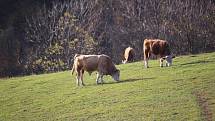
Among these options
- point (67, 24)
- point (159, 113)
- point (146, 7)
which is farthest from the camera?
point (146, 7)

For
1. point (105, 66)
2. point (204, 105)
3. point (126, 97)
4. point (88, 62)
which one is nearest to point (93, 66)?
point (88, 62)

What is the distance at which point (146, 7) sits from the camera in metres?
56.6

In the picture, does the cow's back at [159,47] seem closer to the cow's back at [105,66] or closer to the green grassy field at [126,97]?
the green grassy field at [126,97]

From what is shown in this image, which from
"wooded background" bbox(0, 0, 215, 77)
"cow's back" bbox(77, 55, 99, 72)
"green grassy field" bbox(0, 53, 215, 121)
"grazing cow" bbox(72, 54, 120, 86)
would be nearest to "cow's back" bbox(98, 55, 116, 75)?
"grazing cow" bbox(72, 54, 120, 86)

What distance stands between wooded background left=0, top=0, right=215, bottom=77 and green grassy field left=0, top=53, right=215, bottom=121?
20.0 meters

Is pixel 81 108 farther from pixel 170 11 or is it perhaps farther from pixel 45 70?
pixel 170 11

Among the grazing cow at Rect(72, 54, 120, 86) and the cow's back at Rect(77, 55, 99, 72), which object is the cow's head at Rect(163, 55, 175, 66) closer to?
the grazing cow at Rect(72, 54, 120, 86)

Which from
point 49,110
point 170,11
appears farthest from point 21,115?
point 170,11

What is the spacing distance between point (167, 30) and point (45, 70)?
→ 1308cm

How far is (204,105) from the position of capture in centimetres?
2036

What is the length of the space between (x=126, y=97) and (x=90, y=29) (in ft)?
107

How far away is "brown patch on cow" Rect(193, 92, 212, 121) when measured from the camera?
61.9 ft

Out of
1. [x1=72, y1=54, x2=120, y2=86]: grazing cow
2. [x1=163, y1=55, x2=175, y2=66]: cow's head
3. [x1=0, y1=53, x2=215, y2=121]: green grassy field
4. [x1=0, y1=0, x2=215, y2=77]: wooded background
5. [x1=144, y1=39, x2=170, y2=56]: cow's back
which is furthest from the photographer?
[x1=0, y1=0, x2=215, y2=77]: wooded background

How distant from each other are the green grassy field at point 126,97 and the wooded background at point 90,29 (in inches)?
786
